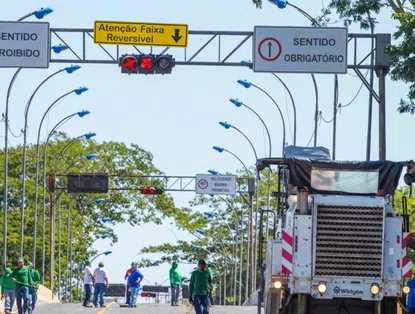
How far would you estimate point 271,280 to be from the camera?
28688 mm

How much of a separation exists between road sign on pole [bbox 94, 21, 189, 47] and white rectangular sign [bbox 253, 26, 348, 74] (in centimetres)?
230

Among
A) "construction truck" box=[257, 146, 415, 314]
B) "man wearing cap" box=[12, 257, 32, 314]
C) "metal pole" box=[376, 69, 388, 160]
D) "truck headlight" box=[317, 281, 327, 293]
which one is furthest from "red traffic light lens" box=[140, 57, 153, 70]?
"truck headlight" box=[317, 281, 327, 293]

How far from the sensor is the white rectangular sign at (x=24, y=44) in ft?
132

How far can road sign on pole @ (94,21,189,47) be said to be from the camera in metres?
40.0

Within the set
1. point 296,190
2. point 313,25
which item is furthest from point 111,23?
point 296,190

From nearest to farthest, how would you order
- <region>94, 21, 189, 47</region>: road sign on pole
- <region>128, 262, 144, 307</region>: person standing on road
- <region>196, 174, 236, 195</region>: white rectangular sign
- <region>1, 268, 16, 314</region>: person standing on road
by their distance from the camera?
<region>1, 268, 16, 314</region>: person standing on road → <region>94, 21, 189, 47</region>: road sign on pole → <region>128, 262, 144, 307</region>: person standing on road → <region>196, 174, 236, 195</region>: white rectangular sign

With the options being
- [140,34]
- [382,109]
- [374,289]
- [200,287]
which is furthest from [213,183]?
[374,289]

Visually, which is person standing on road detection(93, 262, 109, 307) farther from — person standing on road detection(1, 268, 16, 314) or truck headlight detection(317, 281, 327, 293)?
truck headlight detection(317, 281, 327, 293)

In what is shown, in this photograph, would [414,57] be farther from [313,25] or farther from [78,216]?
[78,216]

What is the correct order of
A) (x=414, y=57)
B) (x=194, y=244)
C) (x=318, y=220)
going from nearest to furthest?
(x=318, y=220) < (x=414, y=57) < (x=194, y=244)

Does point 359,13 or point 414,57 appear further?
point 359,13

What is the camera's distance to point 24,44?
133ft

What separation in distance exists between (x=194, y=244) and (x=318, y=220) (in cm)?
9452

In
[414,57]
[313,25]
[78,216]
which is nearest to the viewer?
[414,57]
